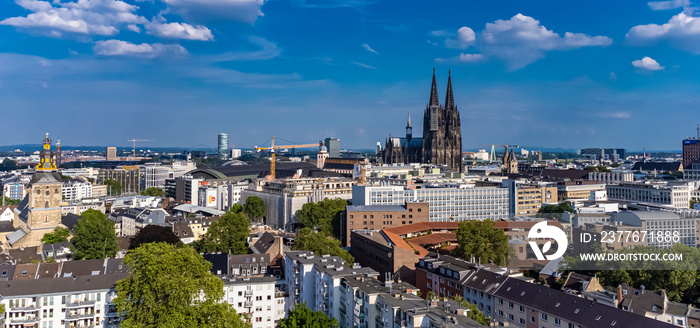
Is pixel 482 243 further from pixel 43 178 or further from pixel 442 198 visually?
pixel 43 178

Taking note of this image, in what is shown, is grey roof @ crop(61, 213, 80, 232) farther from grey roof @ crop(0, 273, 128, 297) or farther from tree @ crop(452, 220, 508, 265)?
tree @ crop(452, 220, 508, 265)

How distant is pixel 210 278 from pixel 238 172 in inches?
5178

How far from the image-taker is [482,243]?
58.2 meters

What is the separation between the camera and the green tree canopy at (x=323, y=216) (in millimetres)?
83812

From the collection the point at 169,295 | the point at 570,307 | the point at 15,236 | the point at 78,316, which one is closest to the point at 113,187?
the point at 15,236

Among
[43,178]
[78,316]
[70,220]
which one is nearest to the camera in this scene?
[78,316]

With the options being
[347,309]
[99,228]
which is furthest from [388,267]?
[99,228]

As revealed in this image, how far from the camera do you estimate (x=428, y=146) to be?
16712 cm

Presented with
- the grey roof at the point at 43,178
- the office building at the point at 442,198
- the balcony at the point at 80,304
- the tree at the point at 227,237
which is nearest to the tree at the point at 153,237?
the tree at the point at 227,237

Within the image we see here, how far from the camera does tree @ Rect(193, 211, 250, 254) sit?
66438 mm

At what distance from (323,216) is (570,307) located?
53519 millimetres
